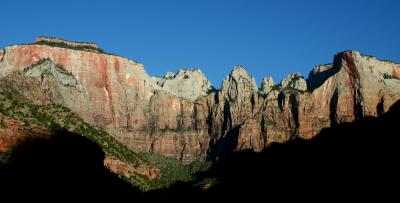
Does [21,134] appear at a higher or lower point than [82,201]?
higher

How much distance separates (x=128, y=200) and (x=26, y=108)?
121ft

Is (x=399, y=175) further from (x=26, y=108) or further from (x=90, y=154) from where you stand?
(x=26, y=108)

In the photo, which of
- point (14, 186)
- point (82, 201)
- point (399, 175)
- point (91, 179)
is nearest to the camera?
point (14, 186)

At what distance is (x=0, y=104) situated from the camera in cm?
17238

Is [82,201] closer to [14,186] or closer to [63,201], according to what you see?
[63,201]

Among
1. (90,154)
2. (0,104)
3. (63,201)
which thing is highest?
(0,104)

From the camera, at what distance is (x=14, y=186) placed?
12838 centimetres

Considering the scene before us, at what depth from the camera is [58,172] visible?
14225 centimetres

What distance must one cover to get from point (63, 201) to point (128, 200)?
95.0 ft

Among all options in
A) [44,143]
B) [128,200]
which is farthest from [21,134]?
[128,200]

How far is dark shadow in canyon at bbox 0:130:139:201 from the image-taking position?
431 ft

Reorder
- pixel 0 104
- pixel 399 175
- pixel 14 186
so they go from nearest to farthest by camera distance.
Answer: pixel 14 186 → pixel 0 104 → pixel 399 175

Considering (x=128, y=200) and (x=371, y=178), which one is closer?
(x=128, y=200)

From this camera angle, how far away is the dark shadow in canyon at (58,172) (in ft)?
431
